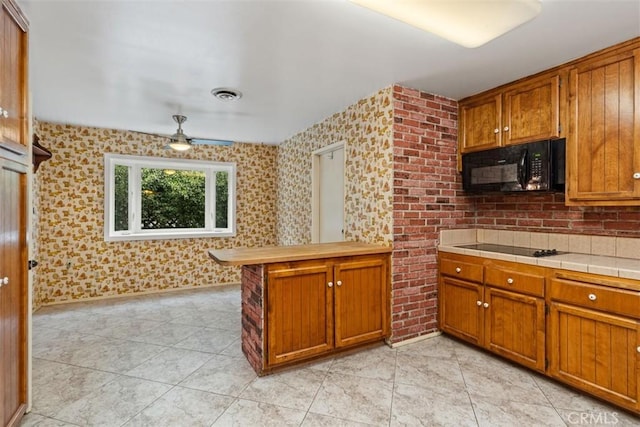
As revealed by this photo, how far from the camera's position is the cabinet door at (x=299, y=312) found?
2.31m

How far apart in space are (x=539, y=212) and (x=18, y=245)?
382cm

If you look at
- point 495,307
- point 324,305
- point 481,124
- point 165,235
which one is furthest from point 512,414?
point 165,235

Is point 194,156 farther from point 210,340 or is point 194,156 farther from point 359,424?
point 359,424

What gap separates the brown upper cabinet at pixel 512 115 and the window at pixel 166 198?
3.59 metres

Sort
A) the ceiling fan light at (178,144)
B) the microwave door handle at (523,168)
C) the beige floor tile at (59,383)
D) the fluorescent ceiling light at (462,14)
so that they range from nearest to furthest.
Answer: the fluorescent ceiling light at (462,14), the beige floor tile at (59,383), the microwave door handle at (523,168), the ceiling fan light at (178,144)

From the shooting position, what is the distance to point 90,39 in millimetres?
2029

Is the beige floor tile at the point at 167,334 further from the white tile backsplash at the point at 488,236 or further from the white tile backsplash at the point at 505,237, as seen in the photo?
the white tile backsplash at the point at 505,237

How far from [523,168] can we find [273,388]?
2567mm

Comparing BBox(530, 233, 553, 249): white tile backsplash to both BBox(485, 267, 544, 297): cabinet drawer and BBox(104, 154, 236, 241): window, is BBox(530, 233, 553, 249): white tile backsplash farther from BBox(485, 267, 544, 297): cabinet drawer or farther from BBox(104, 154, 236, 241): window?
BBox(104, 154, 236, 241): window

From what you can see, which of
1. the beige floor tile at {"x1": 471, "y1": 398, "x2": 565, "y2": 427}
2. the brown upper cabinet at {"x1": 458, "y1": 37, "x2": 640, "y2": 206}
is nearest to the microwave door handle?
the brown upper cabinet at {"x1": 458, "y1": 37, "x2": 640, "y2": 206}

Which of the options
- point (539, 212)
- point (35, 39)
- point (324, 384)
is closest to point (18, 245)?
point (35, 39)

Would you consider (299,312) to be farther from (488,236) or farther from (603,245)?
(603,245)

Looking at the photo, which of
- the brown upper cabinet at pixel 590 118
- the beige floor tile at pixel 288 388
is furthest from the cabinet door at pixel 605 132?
the beige floor tile at pixel 288 388

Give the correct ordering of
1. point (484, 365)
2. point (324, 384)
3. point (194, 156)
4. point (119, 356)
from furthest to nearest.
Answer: point (194, 156), point (119, 356), point (484, 365), point (324, 384)
